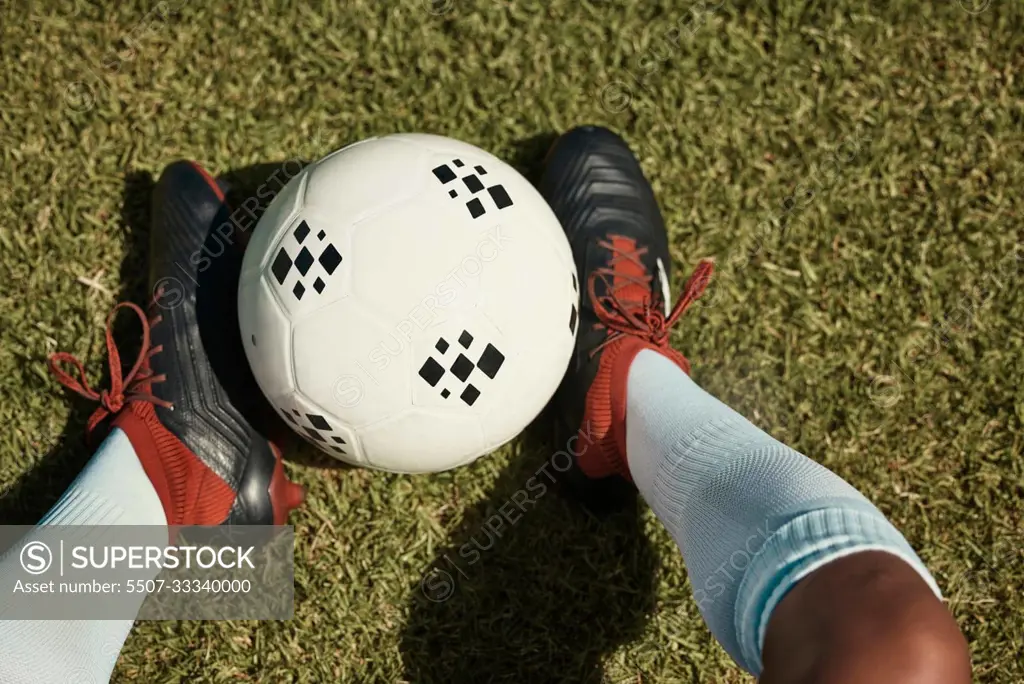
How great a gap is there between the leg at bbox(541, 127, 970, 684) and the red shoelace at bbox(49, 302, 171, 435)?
4.40 ft

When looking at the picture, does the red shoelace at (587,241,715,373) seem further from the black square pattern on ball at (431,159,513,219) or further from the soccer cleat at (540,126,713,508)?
the black square pattern on ball at (431,159,513,219)

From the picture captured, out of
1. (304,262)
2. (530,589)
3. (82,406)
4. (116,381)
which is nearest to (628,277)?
(530,589)

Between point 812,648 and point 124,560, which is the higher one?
point 812,648

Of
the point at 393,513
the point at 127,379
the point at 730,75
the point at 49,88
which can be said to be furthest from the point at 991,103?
the point at 49,88

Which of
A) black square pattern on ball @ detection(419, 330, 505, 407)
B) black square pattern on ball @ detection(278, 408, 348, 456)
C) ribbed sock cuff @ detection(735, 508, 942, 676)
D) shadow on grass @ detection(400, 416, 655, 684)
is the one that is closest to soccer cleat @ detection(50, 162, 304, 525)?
black square pattern on ball @ detection(278, 408, 348, 456)

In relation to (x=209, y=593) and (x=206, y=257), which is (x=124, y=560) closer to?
(x=209, y=593)

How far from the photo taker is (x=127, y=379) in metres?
2.69

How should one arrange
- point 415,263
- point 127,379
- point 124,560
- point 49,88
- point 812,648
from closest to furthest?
point 812,648
point 415,263
point 124,560
point 127,379
point 49,88

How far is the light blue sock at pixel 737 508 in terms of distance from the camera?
160 cm

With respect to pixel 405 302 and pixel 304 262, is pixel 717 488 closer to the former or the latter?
pixel 405 302

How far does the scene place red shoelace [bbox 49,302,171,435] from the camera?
2.65 metres

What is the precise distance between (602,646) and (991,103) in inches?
96.7

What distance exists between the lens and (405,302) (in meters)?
2.05

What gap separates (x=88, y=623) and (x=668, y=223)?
2249 millimetres
